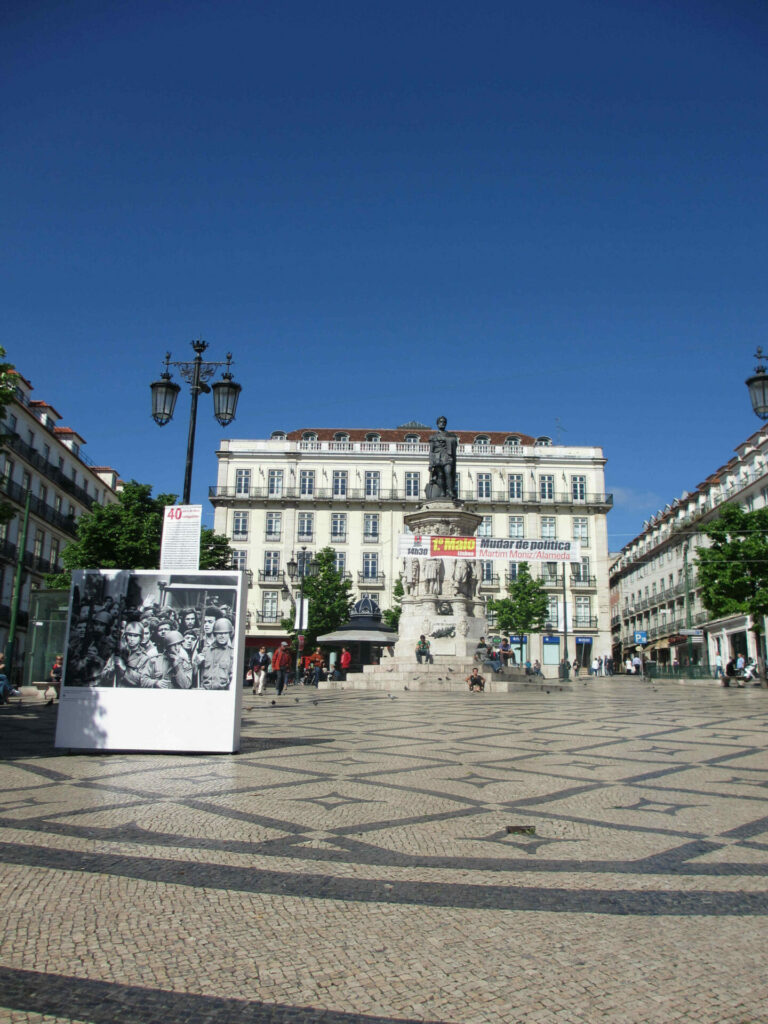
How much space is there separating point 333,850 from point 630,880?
174 centimetres

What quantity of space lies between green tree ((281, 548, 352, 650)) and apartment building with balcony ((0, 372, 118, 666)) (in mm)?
15588

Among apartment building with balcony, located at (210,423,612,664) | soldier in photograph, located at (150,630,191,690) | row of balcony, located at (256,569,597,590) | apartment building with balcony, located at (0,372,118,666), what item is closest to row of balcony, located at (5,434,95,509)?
apartment building with balcony, located at (0,372,118,666)

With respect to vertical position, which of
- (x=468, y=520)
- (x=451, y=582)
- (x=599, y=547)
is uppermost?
(x=599, y=547)

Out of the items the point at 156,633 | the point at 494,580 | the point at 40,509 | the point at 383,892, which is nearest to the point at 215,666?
the point at 156,633

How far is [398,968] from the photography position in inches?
120

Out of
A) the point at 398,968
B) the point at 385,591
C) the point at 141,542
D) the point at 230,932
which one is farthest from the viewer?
the point at 385,591

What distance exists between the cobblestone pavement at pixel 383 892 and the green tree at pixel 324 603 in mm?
45037

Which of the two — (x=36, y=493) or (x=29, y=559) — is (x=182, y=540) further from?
(x=36, y=493)

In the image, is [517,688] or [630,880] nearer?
[630,880]

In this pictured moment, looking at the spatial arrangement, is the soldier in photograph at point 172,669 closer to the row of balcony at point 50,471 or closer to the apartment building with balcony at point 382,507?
the row of balcony at point 50,471

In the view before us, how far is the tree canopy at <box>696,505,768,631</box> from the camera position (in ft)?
117

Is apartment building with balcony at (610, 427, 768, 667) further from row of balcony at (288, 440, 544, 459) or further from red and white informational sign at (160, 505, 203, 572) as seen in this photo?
red and white informational sign at (160, 505, 203, 572)

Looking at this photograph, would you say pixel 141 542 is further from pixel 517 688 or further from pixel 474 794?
pixel 474 794

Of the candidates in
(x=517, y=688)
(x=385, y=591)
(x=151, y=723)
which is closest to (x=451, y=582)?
(x=517, y=688)
